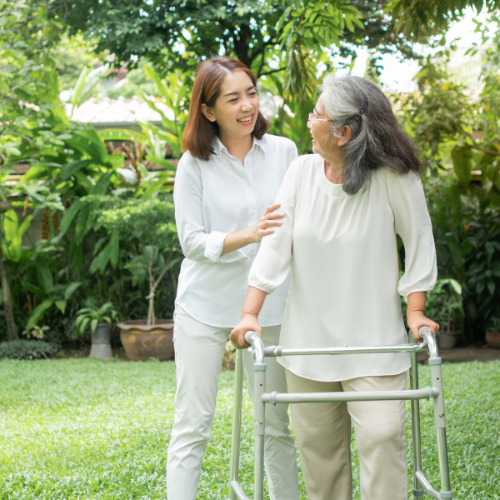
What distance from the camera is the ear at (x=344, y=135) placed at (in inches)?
66.4

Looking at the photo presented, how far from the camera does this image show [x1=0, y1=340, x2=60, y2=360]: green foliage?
20.6 feet

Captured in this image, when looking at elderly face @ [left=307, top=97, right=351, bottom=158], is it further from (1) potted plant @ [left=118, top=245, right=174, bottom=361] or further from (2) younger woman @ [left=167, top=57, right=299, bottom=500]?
(1) potted plant @ [left=118, top=245, right=174, bottom=361]

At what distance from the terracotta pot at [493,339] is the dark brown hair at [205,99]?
218 inches

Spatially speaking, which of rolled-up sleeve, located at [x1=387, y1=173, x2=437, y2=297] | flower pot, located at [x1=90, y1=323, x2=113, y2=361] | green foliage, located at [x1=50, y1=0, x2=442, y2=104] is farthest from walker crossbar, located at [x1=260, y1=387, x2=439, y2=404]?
flower pot, located at [x1=90, y1=323, x2=113, y2=361]

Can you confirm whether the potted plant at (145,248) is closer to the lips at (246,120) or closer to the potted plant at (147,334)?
the potted plant at (147,334)

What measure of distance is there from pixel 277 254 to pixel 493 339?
5.69 m

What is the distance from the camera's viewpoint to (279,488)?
217 centimetres

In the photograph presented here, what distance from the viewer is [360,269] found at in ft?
5.59

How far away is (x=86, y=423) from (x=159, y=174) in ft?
12.3

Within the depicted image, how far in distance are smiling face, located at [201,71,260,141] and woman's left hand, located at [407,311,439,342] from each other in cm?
89

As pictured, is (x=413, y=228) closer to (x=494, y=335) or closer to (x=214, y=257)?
(x=214, y=257)

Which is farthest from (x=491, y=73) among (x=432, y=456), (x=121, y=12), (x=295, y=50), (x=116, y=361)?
(x=116, y=361)

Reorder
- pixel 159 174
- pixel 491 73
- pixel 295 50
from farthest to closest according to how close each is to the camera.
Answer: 1. pixel 159 174
2. pixel 491 73
3. pixel 295 50

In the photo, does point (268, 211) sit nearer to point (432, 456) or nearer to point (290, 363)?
point (290, 363)
